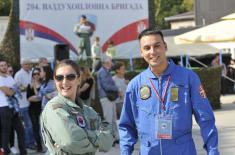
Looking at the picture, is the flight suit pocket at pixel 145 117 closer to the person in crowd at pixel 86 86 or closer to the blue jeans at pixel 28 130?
A: the person in crowd at pixel 86 86

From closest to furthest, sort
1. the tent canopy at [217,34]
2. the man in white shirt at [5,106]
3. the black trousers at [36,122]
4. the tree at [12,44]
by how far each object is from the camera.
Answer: the man in white shirt at [5,106] < the black trousers at [36,122] < the tent canopy at [217,34] < the tree at [12,44]

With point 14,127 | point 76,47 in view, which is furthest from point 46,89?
point 76,47

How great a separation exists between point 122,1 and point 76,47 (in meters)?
3.22

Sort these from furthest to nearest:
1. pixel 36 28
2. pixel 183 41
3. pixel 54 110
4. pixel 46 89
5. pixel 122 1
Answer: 1. pixel 122 1
2. pixel 36 28
3. pixel 183 41
4. pixel 46 89
5. pixel 54 110

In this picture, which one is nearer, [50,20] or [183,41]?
[183,41]

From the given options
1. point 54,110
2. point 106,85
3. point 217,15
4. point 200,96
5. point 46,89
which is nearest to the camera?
point 54,110

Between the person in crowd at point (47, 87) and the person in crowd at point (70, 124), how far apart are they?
637 cm

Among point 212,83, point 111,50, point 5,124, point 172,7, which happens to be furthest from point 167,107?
point 172,7

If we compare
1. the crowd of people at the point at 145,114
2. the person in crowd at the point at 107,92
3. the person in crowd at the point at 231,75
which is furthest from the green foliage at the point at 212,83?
the crowd of people at the point at 145,114

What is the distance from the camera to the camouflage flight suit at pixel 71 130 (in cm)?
411

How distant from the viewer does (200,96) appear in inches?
175

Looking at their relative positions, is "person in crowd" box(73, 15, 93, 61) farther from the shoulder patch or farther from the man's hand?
the shoulder patch

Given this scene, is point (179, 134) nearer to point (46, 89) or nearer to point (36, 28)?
point (46, 89)

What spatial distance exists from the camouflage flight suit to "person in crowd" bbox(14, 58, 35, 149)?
7.77m
